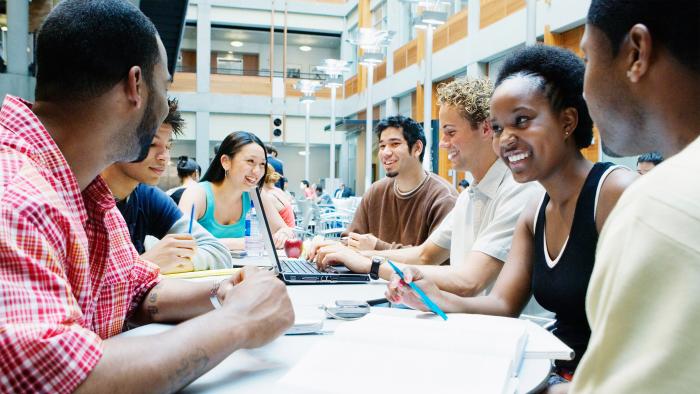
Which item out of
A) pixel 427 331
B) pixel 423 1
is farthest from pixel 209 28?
pixel 427 331

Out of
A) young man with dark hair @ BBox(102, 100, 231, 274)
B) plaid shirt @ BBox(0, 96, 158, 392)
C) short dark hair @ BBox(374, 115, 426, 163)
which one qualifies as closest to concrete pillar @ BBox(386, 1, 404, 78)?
short dark hair @ BBox(374, 115, 426, 163)

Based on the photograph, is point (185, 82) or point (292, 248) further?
point (185, 82)

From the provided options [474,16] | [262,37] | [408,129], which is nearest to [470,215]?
[408,129]

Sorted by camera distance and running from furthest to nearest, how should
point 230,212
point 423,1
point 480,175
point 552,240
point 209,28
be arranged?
point 209,28 → point 423,1 → point 230,212 → point 480,175 → point 552,240

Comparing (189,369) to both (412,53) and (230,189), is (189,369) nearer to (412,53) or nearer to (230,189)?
(230,189)

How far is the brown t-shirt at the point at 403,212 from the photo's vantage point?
3.11 metres

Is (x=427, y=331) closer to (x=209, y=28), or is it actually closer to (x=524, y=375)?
(x=524, y=375)

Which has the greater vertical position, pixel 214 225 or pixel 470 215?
pixel 470 215

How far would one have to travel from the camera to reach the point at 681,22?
0.71m

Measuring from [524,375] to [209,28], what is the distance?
19983 mm

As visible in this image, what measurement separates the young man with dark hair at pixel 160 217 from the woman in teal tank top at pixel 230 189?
688 millimetres

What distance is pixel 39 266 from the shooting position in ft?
2.48

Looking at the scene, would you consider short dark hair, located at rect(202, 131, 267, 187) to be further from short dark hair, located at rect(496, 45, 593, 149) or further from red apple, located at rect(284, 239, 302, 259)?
short dark hair, located at rect(496, 45, 593, 149)

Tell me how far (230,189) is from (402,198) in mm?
1117
